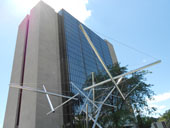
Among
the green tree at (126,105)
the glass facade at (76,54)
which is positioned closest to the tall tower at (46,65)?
the glass facade at (76,54)

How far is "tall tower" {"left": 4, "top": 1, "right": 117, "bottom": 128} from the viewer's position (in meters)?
29.8

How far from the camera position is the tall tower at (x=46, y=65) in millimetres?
29755

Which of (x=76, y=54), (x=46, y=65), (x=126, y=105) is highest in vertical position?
(x=76, y=54)

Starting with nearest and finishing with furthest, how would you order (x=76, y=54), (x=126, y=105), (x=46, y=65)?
(x=126, y=105)
(x=46, y=65)
(x=76, y=54)

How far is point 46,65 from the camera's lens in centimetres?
3644

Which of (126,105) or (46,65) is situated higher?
(46,65)

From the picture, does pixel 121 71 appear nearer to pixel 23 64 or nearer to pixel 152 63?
pixel 152 63

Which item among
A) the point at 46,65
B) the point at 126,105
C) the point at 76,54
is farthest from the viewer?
the point at 76,54

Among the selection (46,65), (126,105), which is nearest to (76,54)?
(46,65)

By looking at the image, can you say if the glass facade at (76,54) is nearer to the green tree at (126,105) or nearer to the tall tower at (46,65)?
the tall tower at (46,65)

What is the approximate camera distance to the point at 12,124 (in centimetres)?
3164

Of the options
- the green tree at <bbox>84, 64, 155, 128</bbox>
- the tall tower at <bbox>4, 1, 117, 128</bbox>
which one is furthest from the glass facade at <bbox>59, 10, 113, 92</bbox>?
the green tree at <bbox>84, 64, 155, 128</bbox>

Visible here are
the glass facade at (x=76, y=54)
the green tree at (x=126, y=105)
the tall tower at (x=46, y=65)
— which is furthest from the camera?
the glass facade at (x=76, y=54)

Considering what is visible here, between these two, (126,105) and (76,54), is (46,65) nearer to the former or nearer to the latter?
(76,54)
